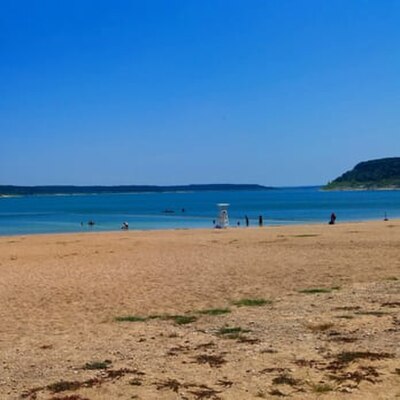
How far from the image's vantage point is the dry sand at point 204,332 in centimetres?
725

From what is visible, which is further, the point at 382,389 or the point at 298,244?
the point at 298,244

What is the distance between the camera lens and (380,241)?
1081 inches

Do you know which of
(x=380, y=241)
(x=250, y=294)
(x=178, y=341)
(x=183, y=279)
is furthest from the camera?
(x=380, y=241)

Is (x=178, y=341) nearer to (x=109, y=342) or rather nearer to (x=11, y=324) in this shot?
(x=109, y=342)

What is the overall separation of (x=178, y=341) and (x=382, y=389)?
358cm

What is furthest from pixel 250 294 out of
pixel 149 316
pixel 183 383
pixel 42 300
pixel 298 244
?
pixel 298 244

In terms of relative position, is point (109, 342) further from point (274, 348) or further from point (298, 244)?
point (298, 244)

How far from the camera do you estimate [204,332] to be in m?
10.2

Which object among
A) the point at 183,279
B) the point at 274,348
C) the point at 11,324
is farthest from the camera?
the point at 183,279

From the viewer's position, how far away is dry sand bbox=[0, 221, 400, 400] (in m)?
7.25

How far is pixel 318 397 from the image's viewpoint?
667 centimetres

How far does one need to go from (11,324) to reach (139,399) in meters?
5.59

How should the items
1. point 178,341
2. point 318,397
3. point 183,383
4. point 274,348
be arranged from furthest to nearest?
point 178,341 → point 274,348 → point 183,383 → point 318,397

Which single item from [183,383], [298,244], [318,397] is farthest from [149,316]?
[298,244]
